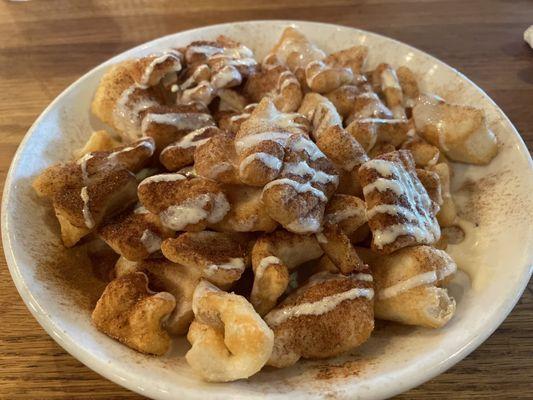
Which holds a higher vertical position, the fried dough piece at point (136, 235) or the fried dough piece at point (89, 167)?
the fried dough piece at point (89, 167)

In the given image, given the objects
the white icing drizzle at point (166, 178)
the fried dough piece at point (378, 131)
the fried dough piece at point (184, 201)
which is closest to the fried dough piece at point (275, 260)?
the fried dough piece at point (184, 201)

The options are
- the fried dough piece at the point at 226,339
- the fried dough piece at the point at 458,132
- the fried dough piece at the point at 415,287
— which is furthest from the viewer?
the fried dough piece at the point at 458,132

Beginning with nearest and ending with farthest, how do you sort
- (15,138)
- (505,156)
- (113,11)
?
(505,156) → (15,138) → (113,11)

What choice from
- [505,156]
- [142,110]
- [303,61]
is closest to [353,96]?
[303,61]

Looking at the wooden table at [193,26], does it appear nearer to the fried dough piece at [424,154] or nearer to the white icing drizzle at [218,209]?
the fried dough piece at [424,154]

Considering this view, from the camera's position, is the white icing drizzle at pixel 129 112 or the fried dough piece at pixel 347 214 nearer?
the fried dough piece at pixel 347 214

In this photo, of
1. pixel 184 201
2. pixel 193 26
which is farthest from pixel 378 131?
pixel 193 26

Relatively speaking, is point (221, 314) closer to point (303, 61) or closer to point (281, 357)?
point (281, 357)
